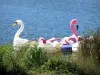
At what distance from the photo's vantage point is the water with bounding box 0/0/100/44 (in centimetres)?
1672

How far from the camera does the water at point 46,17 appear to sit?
54.9ft

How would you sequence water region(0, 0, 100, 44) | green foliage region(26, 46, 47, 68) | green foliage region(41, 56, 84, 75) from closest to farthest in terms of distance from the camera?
green foliage region(41, 56, 84, 75)
green foliage region(26, 46, 47, 68)
water region(0, 0, 100, 44)

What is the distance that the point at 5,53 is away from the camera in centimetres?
647

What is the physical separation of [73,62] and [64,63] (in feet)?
0.68

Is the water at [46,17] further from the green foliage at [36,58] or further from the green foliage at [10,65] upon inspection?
the green foliage at [10,65]

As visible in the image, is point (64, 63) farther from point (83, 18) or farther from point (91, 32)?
point (83, 18)

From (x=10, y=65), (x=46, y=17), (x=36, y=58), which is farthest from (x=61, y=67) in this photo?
(x=46, y=17)

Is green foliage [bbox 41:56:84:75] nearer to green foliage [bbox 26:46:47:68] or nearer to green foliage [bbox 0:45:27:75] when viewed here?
green foliage [bbox 26:46:47:68]

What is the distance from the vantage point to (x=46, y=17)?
2238 cm

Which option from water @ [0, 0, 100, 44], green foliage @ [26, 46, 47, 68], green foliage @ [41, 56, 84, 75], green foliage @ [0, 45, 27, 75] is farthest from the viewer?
water @ [0, 0, 100, 44]

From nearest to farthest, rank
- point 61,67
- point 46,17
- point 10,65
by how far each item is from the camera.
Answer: point 10,65
point 61,67
point 46,17

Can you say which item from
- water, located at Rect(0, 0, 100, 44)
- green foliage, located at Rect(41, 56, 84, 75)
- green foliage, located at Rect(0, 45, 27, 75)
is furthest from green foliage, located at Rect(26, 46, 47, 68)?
water, located at Rect(0, 0, 100, 44)

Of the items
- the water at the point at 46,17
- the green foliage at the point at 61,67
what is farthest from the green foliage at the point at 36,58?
the water at the point at 46,17

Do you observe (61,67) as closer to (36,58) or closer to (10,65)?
(36,58)
